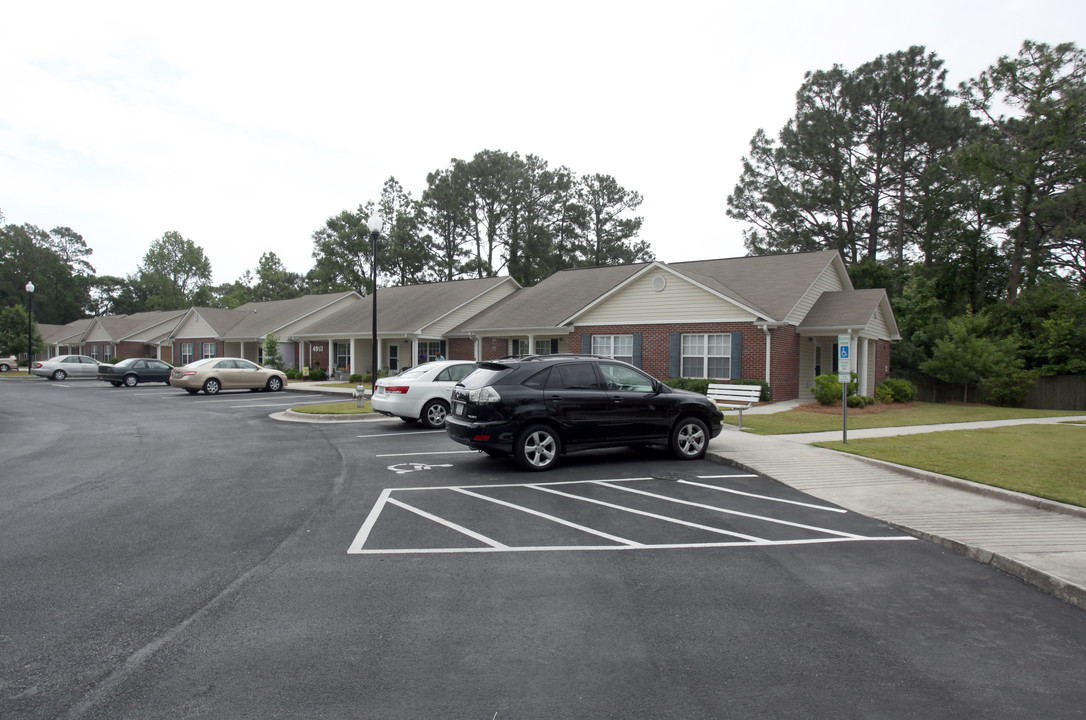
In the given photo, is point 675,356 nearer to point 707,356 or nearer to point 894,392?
point 707,356

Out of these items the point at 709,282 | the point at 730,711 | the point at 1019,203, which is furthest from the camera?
the point at 1019,203

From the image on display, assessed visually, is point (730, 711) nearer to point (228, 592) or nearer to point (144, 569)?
point (228, 592)

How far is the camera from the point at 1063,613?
4582mm

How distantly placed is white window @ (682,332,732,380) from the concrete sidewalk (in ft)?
35.4

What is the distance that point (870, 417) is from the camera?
1783 centimetres

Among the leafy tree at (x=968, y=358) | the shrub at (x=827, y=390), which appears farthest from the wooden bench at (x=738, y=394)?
the leafy tree at (x=968, y=358)

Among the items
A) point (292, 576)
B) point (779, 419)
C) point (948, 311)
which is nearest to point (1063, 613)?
point (292, 576)

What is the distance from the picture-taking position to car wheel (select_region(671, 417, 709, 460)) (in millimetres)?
10566

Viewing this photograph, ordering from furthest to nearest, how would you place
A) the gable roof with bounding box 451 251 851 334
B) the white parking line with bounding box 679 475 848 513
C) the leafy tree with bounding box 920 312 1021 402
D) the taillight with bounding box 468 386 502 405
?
1. the leafy tree with bounding box 920 312 1021 402
2. the gable roof with bounding box 451 251 851 334
3. the taillight with bounding box 468 386 502 405
4. the white parking line with bounding box 679 475 848 513

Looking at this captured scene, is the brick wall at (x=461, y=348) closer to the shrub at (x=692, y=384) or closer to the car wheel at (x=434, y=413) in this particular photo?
the shrub at (x=692, y=384)

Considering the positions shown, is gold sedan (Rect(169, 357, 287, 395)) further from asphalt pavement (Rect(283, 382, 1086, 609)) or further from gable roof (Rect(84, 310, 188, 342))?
gable roof (Rect(84, 310, 188, 342))

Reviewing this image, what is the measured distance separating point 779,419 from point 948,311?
26.0m

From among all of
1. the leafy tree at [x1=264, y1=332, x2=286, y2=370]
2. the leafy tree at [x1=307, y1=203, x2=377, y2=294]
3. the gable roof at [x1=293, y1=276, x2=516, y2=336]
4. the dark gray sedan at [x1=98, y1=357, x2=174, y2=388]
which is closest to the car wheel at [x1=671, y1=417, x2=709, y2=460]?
the gable roof at [x1=293, y1=276, x2=516, y2=336]

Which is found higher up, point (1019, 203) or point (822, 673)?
point (1019, 203)
